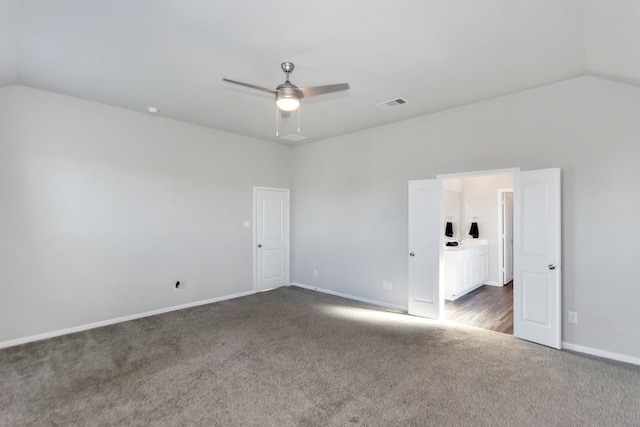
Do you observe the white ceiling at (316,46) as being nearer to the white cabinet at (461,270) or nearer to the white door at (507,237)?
the white cabinet at (461,270)

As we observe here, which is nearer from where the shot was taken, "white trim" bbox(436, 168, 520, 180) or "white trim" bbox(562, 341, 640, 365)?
"white trim" bbox(562, 341, 640, 365)

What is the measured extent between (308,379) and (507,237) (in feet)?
19.9

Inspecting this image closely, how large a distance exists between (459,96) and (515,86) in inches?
24.5

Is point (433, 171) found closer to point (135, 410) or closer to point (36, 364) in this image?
point (135, 410)

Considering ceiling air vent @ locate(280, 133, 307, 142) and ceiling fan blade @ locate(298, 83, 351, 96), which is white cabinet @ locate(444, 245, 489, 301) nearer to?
ceiling air vent @ locate(280, 133, 307, 142)

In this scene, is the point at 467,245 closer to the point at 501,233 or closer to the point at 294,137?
the point at 501,233

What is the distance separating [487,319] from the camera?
4.58 metres

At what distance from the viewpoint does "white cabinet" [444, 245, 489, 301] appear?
5660mm

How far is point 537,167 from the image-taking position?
12.4 ft

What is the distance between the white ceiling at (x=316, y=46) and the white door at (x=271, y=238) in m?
2.51

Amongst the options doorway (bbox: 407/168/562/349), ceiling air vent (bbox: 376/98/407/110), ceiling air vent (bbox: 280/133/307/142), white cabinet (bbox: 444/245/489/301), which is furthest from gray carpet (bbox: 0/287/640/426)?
ceiling air vent (bbox: 280/133/307/142)

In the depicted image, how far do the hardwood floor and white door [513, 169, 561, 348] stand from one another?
1.54 ft

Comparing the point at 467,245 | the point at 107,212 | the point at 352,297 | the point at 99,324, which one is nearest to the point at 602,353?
the point at 467,245

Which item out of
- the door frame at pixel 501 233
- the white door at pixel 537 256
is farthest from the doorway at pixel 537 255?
the door frame at pixel 501 233
